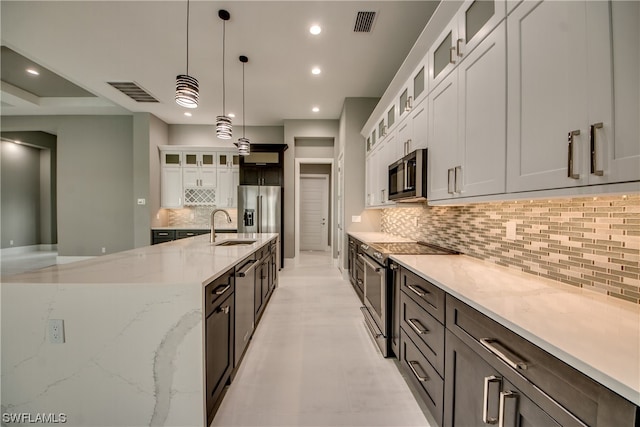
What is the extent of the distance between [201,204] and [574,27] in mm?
6345

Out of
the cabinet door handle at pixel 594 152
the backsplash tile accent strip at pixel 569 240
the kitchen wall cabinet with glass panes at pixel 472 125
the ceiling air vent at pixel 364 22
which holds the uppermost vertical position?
the ceiling air vent at pixel 364 22

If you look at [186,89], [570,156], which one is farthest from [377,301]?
[186,89]

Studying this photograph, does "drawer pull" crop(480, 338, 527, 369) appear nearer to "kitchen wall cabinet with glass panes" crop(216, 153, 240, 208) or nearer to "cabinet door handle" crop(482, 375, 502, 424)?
"cabinet door handle" crop(482, 375, 502, 424)

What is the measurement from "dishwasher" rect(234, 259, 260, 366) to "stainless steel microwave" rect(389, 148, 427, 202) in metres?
1.57

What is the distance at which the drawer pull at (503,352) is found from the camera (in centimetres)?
79

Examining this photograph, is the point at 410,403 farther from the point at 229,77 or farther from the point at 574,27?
the point at 229,77

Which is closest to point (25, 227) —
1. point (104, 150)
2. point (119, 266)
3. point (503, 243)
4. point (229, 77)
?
point (104, 150)

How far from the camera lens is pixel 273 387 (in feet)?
5.77

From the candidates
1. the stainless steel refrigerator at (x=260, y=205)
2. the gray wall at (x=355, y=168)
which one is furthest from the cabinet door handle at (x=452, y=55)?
the stainless steel refrigerator at (x=260, y=205)

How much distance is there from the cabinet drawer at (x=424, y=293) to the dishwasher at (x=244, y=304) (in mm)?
1211

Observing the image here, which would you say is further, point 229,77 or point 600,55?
point 229,77

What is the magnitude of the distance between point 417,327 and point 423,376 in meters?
0.26

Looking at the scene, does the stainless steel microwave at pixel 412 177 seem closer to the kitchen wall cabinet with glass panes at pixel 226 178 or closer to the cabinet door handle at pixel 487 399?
the cabinet door handle at pixel 487 399

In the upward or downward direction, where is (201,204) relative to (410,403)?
upward
